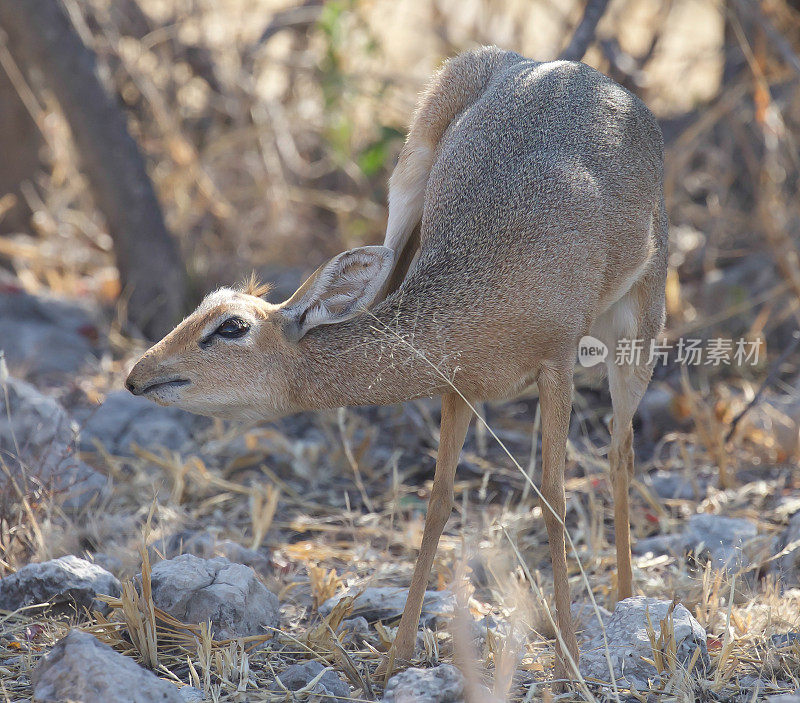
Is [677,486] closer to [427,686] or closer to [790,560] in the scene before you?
[790,560]

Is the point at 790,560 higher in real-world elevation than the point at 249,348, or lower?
lower

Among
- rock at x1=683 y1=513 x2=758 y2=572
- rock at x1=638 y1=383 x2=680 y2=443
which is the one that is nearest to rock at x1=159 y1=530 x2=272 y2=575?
rock at x1=683 y1=513 x2=758 y2=572

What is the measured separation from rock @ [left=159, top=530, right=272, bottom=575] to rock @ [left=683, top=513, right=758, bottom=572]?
6.00 ft

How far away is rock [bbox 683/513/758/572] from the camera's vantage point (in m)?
4.25

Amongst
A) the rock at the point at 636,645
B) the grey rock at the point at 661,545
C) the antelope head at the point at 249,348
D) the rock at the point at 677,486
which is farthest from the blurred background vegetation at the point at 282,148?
the rock at the point at 636,645

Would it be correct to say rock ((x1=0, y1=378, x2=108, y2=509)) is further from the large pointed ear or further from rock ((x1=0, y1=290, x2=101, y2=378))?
the large pointed ear

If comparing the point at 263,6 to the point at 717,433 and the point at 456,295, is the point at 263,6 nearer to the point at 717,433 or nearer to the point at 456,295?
the point at 717,433

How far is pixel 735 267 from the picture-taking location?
288 inches

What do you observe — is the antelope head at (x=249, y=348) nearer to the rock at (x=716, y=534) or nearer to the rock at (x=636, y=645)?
the rock at (x=636, y=645)

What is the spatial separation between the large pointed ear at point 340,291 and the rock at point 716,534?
74.7 inches

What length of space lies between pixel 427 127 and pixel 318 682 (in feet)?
7.40

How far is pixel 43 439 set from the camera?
452 centimetres

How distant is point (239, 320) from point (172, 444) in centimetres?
217

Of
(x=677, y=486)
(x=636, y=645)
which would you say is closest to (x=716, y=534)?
(x=677, y=486)
